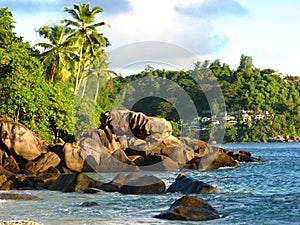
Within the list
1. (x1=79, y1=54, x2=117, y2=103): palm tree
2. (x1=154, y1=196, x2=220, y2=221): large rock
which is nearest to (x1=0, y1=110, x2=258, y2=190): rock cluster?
(x1=154, y1=196, x2=220, y2=221): large rock

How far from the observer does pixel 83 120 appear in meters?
41.2

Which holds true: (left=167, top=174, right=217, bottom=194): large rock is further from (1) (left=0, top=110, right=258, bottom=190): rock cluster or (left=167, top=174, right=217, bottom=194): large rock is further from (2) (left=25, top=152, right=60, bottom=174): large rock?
(2) (left=25, top=152, right=60, bottom=174): large rock

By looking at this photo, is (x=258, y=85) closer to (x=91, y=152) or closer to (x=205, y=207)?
(x=91, y=152)

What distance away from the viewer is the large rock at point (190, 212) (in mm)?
12812

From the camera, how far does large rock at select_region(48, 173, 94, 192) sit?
19.1m

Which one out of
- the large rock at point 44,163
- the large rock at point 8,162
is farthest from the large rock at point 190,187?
the large rock at point 8,162

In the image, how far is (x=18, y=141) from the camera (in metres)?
27.8

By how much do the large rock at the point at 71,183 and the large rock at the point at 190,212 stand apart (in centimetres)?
644

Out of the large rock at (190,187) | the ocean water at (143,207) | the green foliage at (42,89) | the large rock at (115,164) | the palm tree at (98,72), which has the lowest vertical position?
the ocean water at (143,207)

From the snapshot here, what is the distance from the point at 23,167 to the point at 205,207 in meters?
15.6

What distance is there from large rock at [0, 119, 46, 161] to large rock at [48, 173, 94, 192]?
26.7 feet

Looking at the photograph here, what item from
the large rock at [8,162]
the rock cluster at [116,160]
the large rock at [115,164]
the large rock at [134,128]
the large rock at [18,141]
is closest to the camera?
the rock cluster at [116,160]

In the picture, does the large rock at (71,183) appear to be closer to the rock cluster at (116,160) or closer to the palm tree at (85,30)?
the rock cluster at (116,160)

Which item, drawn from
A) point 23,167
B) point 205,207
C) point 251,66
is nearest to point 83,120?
point 23,167
